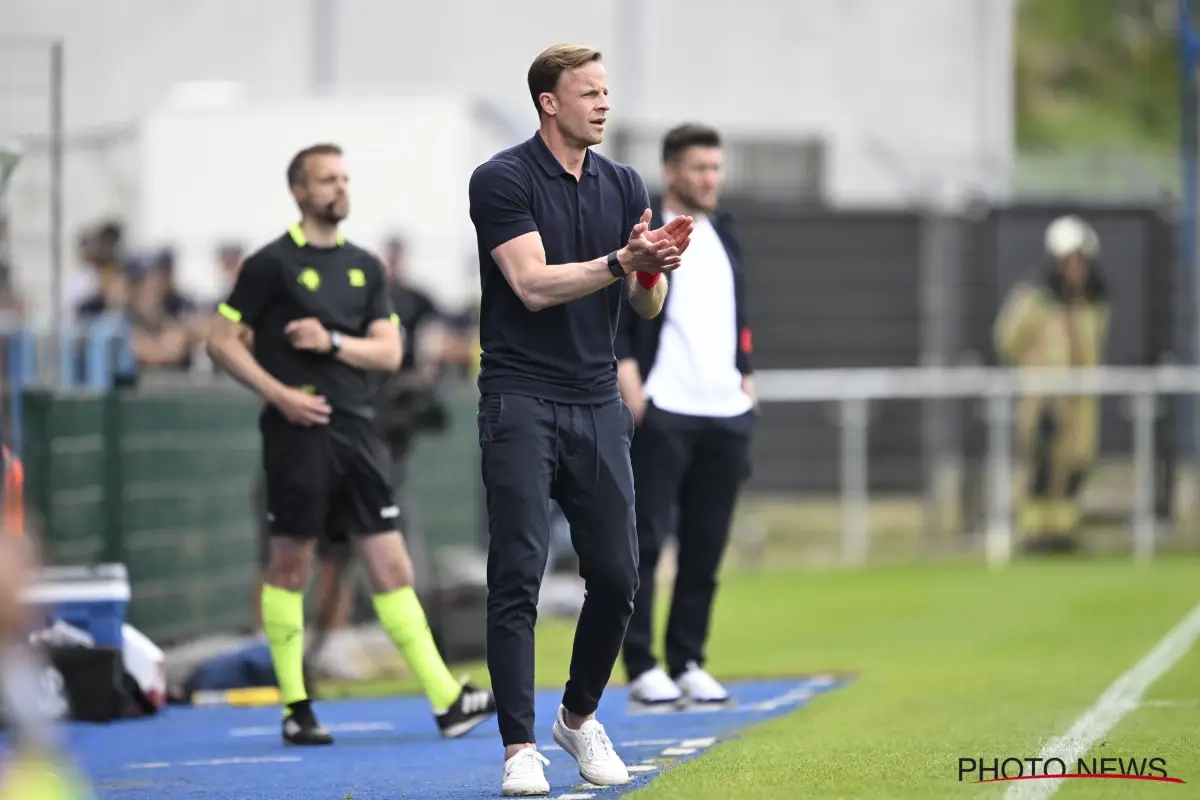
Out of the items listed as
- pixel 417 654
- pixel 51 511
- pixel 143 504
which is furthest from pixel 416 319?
pixel 417 654

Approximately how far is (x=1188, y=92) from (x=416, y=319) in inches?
383

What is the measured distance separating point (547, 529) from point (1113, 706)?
2.82 metres

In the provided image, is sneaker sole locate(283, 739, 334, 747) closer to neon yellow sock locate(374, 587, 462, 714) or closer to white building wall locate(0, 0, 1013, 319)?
neon yellow sock locate(374, 587, 462, 714)

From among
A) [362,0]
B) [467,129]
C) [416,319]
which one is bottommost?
[416,319]

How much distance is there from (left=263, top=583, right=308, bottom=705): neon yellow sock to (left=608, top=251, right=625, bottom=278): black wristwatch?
297 cm

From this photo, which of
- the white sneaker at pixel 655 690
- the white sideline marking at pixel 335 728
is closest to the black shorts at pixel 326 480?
the white sideline marking at pixel 335 728

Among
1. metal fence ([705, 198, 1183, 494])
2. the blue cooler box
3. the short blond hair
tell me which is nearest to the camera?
the short blond hair

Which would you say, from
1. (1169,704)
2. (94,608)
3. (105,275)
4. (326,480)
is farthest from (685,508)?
(105,275)

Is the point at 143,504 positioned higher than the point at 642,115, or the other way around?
the point at 642,115

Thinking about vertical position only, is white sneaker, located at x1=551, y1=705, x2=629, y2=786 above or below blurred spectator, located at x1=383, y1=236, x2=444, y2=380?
below

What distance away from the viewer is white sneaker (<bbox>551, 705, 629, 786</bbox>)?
7.21 metres

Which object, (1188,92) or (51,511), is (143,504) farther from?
(1188,92)

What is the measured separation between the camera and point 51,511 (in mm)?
11695

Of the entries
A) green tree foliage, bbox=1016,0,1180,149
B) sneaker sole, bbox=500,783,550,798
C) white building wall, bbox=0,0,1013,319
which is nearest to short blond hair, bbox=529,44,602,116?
sneaker sole, bbox=500,783,550,798
